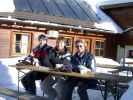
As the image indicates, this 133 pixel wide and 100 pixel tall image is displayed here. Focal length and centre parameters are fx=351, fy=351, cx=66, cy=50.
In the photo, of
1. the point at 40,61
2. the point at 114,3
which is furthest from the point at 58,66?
the point at 114,3

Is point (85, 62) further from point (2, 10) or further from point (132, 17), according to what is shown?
point (132, 17)

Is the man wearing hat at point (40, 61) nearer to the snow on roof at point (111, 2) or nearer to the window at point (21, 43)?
the window at point (21, 43)

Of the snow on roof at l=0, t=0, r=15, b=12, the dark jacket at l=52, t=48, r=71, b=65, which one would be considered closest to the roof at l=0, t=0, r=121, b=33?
the snow on roof at l=0, t=0, r=15, b=12

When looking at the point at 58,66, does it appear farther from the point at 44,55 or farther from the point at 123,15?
the point at 123,15

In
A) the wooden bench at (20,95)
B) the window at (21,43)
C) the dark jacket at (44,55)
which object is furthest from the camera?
the window at (21,43)

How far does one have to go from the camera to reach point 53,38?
1622 cm

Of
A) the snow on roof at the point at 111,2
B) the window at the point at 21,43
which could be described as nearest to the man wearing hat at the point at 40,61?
the window at the point at 21,43

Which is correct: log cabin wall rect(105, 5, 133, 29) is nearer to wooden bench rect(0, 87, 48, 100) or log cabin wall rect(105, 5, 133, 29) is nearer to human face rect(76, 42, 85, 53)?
wooden bench rect(0, 87, 48, 100)

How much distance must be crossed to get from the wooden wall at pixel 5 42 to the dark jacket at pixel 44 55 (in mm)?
7127

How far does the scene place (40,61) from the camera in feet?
23.5

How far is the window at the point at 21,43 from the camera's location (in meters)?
14.6

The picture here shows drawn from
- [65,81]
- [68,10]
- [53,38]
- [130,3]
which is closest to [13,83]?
[65,81]

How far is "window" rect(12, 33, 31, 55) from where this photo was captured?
48.0ft

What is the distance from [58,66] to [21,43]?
8.83 m
